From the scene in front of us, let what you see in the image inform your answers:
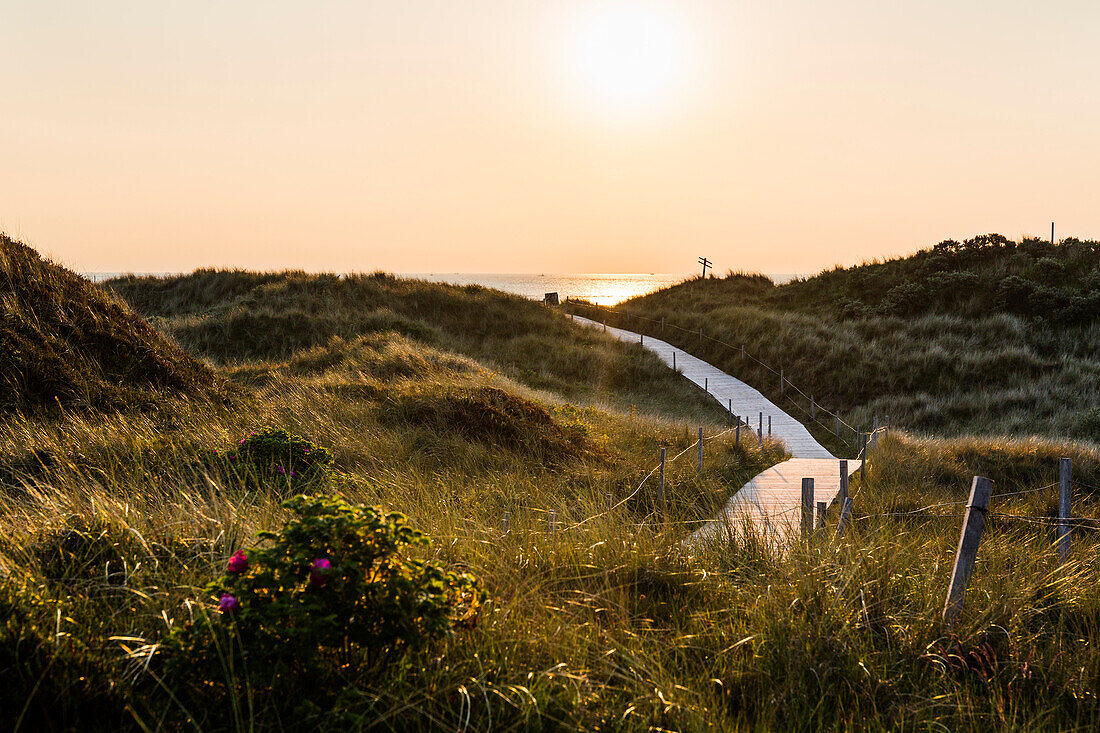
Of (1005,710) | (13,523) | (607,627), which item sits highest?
(13,523)

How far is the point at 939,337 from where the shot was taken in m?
30.4

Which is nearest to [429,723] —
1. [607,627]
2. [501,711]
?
[501,711]

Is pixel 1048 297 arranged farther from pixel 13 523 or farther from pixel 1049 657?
pixel 13 523

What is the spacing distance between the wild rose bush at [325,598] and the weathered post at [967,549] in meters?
2.82

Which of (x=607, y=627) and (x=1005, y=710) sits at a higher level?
(x=607, y=627)

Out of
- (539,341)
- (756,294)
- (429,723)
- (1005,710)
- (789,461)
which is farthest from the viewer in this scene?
(756,294)

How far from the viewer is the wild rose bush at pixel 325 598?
279 cm

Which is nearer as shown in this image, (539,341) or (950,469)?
(950,469)

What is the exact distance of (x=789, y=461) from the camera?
1556 cm

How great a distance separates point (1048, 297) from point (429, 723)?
38042 millimetres

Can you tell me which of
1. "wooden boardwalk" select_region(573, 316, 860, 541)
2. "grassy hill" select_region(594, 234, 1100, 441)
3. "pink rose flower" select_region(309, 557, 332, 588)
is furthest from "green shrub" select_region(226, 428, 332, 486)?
"grassy hill" select_region(594, 234, 1100, 441)

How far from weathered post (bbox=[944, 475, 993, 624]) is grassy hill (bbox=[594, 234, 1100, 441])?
19.0m

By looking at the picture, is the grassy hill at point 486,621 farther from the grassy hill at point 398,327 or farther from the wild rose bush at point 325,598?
the grassy hill at point 398,327

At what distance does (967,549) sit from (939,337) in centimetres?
3002
